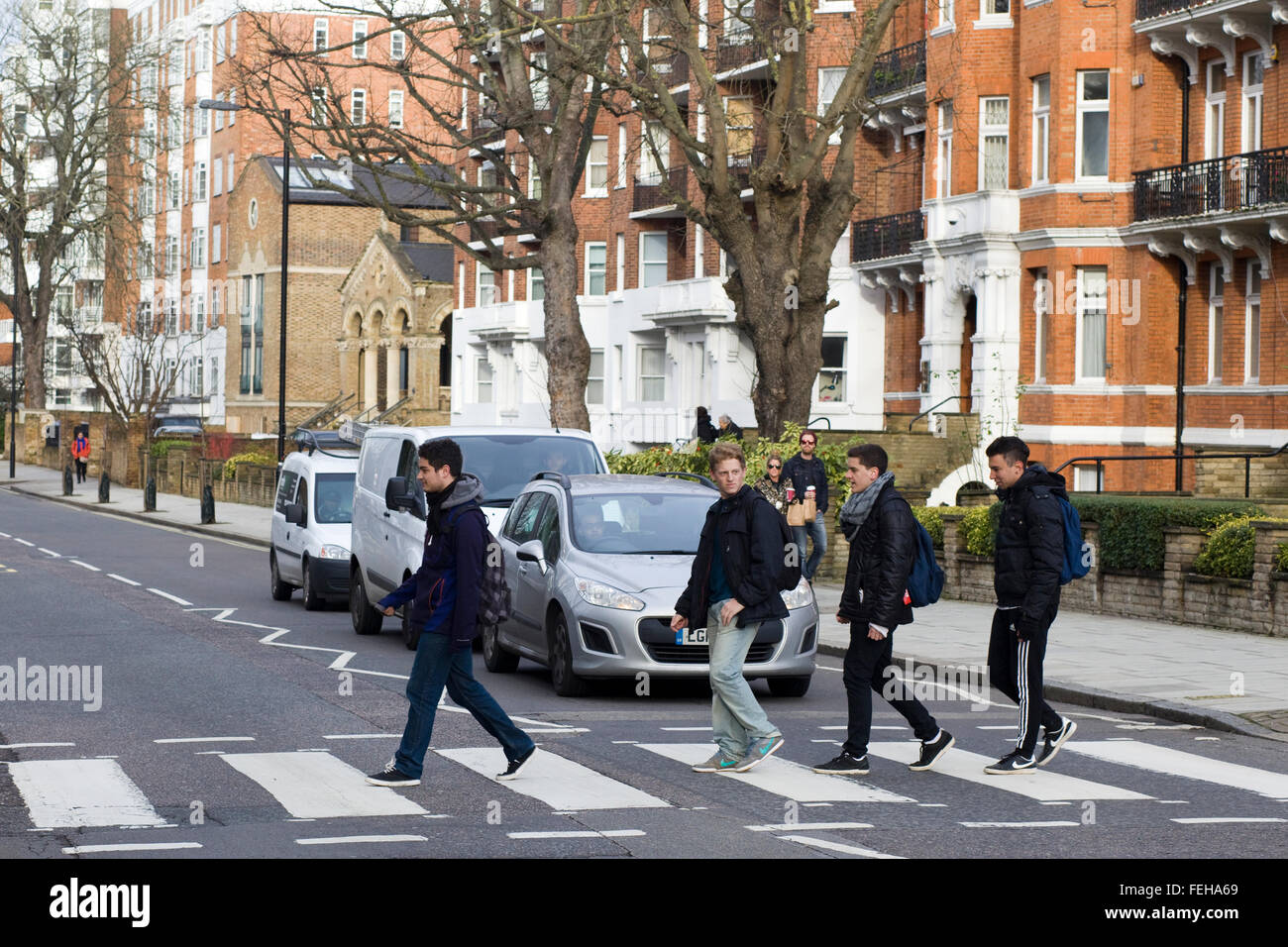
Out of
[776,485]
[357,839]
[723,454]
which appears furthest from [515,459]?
[357,839]

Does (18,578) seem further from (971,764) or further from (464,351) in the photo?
(464,351)

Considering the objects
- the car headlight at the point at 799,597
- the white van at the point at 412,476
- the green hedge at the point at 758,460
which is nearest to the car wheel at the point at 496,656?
the white van at the point at 412,476

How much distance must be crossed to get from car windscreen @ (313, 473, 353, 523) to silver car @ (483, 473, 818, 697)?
6963 mm

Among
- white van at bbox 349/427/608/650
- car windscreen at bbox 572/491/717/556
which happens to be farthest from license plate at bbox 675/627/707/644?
white van at bbox 349/427/608/650

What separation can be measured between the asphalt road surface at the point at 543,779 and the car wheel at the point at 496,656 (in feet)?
0.39

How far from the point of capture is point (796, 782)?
1048 centimetres

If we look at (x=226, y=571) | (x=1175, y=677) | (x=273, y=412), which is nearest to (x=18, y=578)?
(x=226, y=571)

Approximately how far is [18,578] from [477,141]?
916 centimetres

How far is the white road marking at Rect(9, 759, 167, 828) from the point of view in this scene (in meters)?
9.12

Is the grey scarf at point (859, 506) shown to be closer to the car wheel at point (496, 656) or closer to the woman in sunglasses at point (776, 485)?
the car wheel at point (496, 656)

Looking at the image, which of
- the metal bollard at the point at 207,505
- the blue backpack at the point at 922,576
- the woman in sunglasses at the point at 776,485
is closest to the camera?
the blue backpack at the point at 922,576

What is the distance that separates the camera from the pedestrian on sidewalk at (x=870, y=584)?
10602mm

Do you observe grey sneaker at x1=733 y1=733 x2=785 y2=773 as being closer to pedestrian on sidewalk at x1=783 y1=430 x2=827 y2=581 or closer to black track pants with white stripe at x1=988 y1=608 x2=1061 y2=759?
black track pants with white stripe at x1=988 y1=608 x2=1061 y2=759

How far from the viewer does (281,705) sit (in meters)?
13.6
